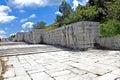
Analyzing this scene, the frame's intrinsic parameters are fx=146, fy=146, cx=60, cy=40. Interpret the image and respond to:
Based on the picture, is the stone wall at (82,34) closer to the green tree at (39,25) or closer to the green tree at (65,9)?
the green tree at (65,9)

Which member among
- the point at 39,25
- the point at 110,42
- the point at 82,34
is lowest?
the point at 110,42

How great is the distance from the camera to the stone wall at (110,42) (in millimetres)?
6789

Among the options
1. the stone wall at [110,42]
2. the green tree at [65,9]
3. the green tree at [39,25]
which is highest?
the green tree at [65,9]

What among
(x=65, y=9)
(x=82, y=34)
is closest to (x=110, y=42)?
(x=82, y=34)

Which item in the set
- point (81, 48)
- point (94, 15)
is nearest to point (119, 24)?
point (81, 48)

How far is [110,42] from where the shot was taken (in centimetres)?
718

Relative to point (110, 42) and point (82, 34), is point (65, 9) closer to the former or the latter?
point (82, 34)

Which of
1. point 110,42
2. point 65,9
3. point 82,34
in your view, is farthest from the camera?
point 65,9

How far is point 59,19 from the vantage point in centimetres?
4206

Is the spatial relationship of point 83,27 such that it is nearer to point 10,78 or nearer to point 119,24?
point 119,24

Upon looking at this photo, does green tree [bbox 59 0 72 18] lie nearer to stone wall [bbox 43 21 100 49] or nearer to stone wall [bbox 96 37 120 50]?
stone wall [bbox 43 21 100 49]

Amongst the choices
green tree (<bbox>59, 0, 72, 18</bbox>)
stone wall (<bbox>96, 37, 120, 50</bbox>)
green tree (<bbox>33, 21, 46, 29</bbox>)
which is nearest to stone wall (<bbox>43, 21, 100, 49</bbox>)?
stone wall (<bbox>96, 37, 120, 50</bbox>)

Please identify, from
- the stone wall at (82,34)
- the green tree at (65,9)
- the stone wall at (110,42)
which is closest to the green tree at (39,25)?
the green tree at (65,9)

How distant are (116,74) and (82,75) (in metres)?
0.71
